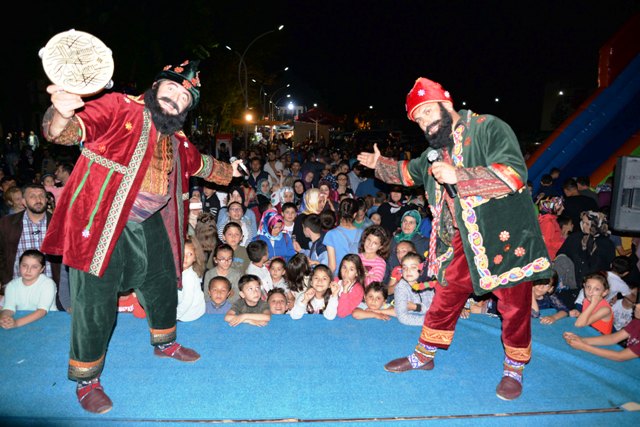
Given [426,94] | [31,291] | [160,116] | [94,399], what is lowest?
[94,399]

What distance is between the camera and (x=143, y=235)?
9.74 ft

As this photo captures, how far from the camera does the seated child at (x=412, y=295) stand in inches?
156

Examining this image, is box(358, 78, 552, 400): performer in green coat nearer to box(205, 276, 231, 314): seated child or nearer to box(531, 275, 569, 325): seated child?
box(531, 275, 569, 325): seated child

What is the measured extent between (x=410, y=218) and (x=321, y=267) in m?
1.96

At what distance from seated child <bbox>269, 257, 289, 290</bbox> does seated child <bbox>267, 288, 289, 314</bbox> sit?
0.55 metres

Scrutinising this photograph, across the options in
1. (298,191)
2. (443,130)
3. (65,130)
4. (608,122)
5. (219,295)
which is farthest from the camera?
(608,122)

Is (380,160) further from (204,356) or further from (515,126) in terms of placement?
(515,126)

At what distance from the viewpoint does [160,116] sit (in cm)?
283

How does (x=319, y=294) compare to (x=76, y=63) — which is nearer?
(x=76, y=63)

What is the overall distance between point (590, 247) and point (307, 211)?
368 cm

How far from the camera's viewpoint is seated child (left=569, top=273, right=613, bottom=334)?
406 centimetres

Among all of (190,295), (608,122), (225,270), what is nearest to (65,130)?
(190,295)

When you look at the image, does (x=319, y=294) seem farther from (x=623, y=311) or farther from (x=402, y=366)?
(x=623, y=311)

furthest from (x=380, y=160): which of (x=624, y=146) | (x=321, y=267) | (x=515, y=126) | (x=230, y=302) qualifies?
(x=515, y=126)
